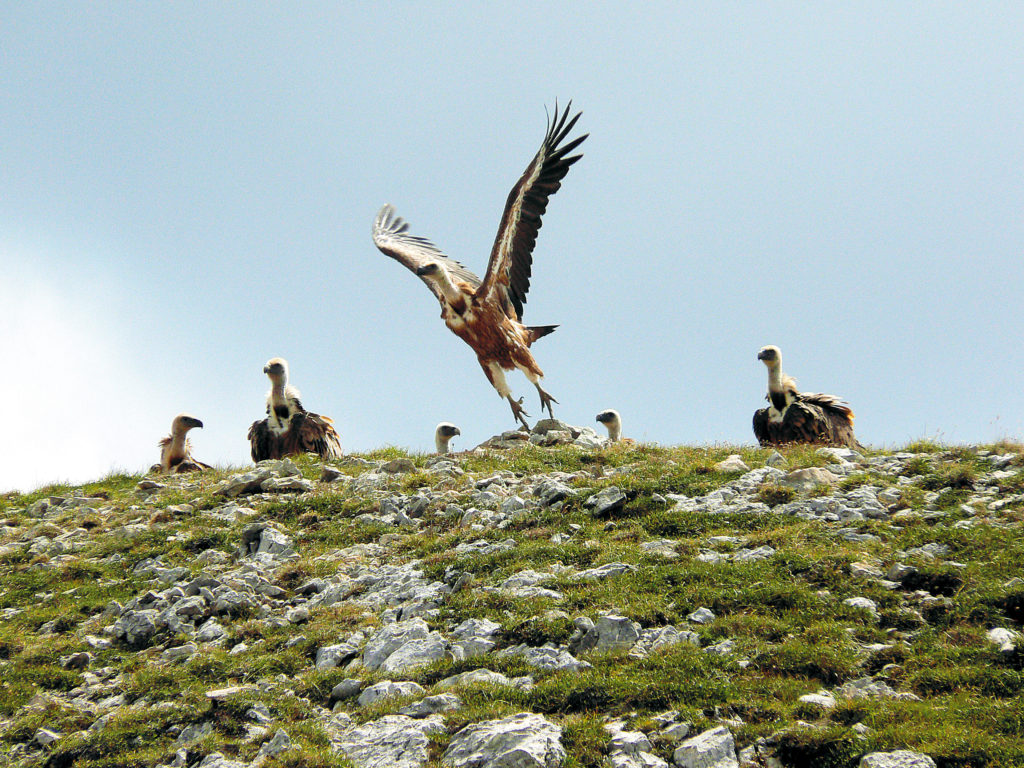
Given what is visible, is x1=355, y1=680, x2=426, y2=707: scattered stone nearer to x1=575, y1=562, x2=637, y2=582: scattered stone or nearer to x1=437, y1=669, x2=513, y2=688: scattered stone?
x1=437, y1=669, x2=513, y2=688: scattered stone

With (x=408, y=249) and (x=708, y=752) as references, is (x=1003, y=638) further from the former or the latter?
(x=408, y=249)

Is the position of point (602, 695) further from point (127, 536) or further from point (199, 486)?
point (199, 486)

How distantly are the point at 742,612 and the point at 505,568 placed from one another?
7.90 feet

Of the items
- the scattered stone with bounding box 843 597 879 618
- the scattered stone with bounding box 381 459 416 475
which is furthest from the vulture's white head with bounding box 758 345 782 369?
the scattered stone with bounding box 843 597 879 618

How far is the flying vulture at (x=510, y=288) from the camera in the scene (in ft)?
50.9

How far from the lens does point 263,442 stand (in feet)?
55.7

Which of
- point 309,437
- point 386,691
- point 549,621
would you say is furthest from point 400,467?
point 386,691

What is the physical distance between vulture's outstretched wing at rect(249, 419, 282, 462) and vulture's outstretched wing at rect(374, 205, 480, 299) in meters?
3.89

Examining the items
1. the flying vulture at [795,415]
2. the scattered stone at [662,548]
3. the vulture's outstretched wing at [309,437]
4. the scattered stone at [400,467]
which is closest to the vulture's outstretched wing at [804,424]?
the flying vulture at [795,415]

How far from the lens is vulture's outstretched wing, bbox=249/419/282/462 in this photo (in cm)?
1684

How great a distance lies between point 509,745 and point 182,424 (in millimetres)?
14445

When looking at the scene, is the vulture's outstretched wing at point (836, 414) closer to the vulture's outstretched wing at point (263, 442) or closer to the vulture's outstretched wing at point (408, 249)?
the vulture's outstretched wing at point (408, 249)

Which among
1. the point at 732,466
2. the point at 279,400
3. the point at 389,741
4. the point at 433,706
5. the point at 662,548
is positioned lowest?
the point at 389,741

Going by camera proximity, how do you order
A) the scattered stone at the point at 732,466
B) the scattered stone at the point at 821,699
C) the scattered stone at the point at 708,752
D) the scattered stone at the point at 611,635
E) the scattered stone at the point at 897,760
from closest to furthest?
1. the scattered stone at the point at 897,760
2. the scattered stone at the point at 708,752
3. the scattered stone at the point at 821,699
4. the scattered stone at the point at 611,635
5. the scattered stone at the point at 732,466
